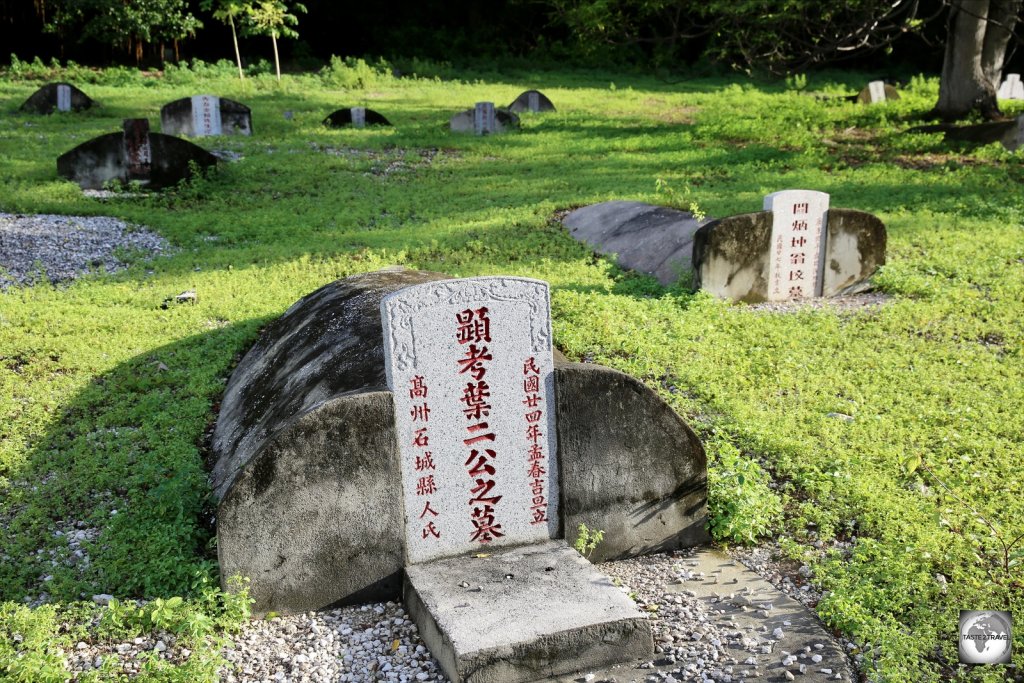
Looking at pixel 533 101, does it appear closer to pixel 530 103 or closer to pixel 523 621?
pixel 530 103

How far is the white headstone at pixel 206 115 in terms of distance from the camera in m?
20.2

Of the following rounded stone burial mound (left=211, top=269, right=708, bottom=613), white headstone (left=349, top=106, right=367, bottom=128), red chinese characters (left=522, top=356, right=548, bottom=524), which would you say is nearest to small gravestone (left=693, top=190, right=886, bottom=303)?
rounded stone burial mound (left=211, top=269, right=708, bottom=613)

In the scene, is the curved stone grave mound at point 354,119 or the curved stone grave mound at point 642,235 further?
the curved stone grave mound at point 354,119

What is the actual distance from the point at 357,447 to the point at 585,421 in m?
1.35

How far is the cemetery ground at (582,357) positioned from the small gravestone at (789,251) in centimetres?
46

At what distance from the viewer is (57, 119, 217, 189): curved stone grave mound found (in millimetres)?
15875

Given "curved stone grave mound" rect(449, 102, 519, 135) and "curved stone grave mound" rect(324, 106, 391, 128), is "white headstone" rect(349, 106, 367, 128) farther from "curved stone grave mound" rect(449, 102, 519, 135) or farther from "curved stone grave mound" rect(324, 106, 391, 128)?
"curved stone grave mound" rect(449, 102, 519, 135)

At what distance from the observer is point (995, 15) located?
20.5 m

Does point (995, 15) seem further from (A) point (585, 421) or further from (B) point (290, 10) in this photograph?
(B) point (290, 10)

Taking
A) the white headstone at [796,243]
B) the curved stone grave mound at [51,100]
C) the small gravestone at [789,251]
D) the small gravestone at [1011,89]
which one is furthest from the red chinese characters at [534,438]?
the small gravestone at [1011,89]

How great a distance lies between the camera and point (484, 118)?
22328mm

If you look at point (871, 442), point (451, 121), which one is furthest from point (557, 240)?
point (451, 121)

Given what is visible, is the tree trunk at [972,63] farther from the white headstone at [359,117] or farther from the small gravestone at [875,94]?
the white headstone at [359,117]

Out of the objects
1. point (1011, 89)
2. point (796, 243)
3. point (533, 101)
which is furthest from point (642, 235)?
point (1011, 89)
